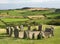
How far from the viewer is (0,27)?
4931 centimetres

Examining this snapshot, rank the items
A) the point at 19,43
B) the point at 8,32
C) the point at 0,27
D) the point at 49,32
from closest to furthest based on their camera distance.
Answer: the point at 19,43 < the point at 49,32 < the point at 8,32 < the point at 0,27

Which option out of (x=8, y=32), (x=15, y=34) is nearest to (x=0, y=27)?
(x=8, y=32)

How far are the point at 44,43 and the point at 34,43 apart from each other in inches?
43.1

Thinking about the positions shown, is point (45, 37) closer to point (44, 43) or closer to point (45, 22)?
point (44, 43)

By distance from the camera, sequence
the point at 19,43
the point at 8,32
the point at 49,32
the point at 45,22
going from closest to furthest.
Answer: the point at 19,43 < the point at 49,32 < the point at 8,32 < the point at 45,22

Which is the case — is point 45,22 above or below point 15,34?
below

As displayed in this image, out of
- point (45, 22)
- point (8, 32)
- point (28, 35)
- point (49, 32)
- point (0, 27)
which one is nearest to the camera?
point (28, 35)

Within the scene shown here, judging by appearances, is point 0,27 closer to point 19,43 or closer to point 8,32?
point 8,32

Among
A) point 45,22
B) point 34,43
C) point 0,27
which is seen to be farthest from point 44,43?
point 45,22

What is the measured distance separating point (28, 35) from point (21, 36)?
3.38ft

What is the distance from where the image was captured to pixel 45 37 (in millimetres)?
34469

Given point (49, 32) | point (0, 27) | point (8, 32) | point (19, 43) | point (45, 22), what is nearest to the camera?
point (19, 43)

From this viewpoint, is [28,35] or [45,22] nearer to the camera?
[28,35]

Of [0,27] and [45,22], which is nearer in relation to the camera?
[0,27]
